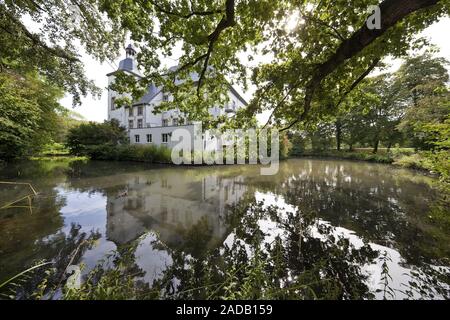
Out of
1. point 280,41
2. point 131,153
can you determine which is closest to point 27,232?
point 280,41

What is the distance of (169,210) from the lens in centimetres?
573

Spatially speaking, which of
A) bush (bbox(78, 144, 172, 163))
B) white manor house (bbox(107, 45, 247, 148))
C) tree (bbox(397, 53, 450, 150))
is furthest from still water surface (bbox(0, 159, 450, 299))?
white manor house (bbox(107, 45, 247, 148))

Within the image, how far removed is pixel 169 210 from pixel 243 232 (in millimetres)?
2625

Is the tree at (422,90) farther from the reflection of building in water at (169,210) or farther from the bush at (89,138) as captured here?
the bush at (89,138)

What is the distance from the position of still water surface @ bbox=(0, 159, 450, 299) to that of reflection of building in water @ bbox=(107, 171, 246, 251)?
0.10 ft

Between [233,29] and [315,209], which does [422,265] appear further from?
[233,29]

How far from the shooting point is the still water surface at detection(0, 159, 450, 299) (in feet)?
9.30

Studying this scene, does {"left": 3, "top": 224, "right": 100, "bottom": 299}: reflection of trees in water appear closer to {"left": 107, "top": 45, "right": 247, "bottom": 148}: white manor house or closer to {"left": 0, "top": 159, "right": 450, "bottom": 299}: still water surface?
{"left": 0, "top": 159, "right": 450, "bottom": 299}: still water surface

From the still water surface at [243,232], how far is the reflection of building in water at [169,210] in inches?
1.2

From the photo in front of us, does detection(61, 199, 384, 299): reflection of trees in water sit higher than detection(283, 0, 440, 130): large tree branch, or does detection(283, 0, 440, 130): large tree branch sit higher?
detection(283, 0, 440, 130): large tree branch

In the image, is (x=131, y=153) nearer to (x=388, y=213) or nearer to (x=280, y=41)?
(x=280, y=41)

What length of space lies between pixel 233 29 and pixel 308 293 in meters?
6.38

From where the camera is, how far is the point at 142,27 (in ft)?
16.3
